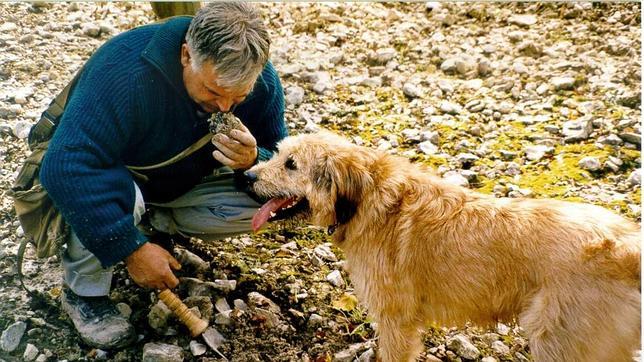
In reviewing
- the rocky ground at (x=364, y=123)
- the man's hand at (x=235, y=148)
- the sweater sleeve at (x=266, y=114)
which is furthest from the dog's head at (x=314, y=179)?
the rocky ground at (x=364, y=123)

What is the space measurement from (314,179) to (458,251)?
1.08 meters

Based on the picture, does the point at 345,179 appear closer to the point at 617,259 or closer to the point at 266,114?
the point at 266,114

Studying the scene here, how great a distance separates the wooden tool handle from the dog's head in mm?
744

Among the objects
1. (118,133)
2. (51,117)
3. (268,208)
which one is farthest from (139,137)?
(268,208)

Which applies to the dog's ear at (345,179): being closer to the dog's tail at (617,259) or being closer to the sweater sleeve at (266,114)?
the sweater sleeve at (266,114)

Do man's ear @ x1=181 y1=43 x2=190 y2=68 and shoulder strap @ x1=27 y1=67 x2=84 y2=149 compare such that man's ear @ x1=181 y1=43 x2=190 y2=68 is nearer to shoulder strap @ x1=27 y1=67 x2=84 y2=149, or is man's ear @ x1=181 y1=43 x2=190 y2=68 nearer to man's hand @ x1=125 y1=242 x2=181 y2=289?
shoulder strap @ x1=27 y1=67 x2=84 y2=149

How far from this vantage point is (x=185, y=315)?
402 cm

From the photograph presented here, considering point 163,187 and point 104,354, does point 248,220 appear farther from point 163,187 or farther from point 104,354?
point 104,354

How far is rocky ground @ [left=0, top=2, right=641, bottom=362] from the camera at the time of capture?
4156mm

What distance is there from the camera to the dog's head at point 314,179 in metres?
3.83

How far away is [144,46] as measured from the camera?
3.81 metres

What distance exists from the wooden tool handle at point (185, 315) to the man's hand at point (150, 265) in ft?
0.66

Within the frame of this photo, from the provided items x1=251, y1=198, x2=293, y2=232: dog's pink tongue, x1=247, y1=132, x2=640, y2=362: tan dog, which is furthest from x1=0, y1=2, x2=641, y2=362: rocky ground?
x1=251, y1=198, x2=293, y2=232: dog's pink tongue

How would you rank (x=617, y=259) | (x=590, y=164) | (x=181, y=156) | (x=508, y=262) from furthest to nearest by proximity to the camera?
1. (x=590, y=164)
2. (x=181, y=156)
3. (x=508, y=262)
4. (x=617, y=259)
